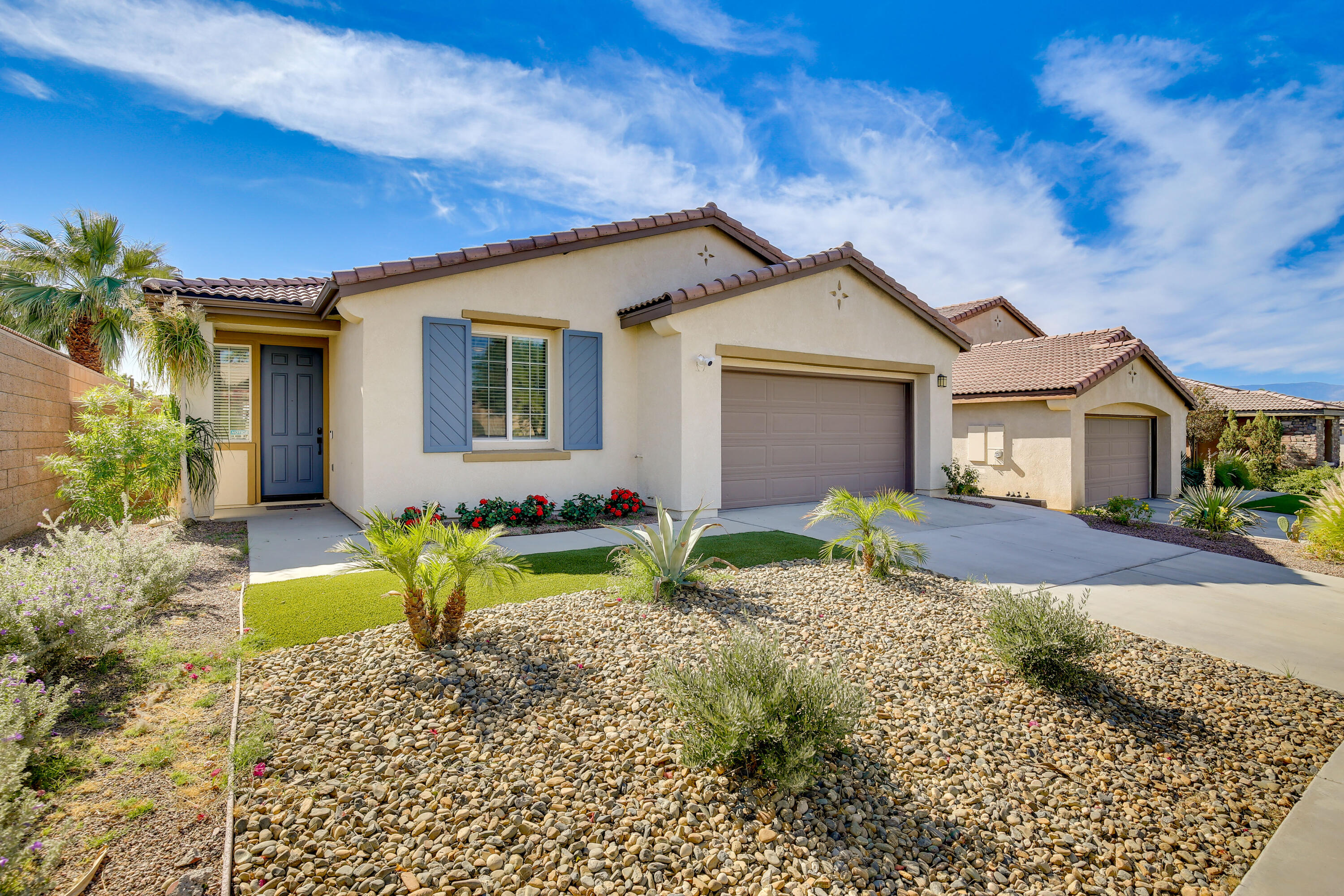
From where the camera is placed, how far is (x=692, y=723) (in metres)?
2.88

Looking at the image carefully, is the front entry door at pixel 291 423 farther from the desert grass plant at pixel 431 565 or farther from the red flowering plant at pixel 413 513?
the desert grass plant at pixel 431 565

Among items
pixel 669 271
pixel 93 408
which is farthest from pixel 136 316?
pixel 669 271

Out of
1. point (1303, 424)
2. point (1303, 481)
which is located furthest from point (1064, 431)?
point (1303, 424)

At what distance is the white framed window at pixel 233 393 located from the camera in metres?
9.88

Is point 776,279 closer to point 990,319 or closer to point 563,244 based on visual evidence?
point 563,244

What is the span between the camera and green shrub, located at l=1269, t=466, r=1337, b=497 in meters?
14.8

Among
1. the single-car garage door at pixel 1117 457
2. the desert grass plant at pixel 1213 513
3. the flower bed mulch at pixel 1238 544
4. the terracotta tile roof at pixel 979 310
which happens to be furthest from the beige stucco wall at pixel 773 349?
the terracotta tile roof at pixel 979 310

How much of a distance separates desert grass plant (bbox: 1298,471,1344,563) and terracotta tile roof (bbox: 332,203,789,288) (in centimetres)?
903

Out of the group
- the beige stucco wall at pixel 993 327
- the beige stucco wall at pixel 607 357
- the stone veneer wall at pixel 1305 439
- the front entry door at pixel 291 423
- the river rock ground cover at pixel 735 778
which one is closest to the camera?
the river rock ground cover at pixel 735 778

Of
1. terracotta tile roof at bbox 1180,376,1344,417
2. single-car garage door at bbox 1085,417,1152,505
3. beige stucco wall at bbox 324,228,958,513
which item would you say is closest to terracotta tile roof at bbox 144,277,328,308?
beige stucco wall at bbox 324,228,958,513

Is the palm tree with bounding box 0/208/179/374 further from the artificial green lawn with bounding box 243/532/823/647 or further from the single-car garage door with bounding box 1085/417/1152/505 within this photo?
the single-car garage door with bounding box 1085/417/1152/505

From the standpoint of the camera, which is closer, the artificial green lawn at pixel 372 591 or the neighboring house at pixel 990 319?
the artificial green lawn at pixel 372 591

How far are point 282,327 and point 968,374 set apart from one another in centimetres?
1506

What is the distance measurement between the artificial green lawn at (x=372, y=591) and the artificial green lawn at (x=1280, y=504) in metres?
14.0
